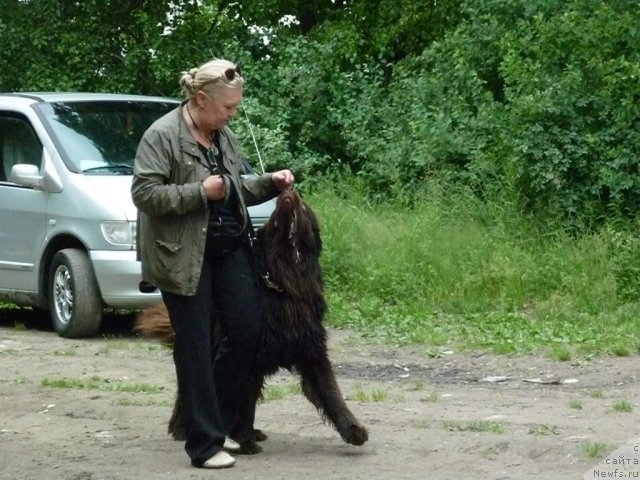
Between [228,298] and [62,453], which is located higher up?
[228,298]

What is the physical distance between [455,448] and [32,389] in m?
3.29

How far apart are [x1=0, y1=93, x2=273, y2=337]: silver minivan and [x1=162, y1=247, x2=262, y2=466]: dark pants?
4.39 meters

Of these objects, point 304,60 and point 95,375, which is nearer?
point 95,375

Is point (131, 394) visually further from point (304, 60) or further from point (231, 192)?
point (304, 60)

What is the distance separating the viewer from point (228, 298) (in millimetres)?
6422

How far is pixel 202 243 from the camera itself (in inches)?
246

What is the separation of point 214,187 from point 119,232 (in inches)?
190

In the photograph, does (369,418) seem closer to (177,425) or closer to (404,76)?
(177,425)

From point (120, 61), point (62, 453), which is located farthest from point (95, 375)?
point (120, 61)

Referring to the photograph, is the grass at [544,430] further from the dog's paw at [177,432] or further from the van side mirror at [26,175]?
the van side mirror at [26,175]

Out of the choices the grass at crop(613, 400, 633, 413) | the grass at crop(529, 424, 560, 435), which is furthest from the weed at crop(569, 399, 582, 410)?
the grass at crop(529, 424, 560, 435)

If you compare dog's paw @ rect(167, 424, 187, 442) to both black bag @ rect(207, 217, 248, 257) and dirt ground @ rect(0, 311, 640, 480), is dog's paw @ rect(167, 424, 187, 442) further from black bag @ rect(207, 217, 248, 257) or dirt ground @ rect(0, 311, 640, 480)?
black bag @ rect(207, 217, 248, 257)

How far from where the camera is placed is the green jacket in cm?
615

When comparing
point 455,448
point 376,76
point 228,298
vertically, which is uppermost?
point 376,76
